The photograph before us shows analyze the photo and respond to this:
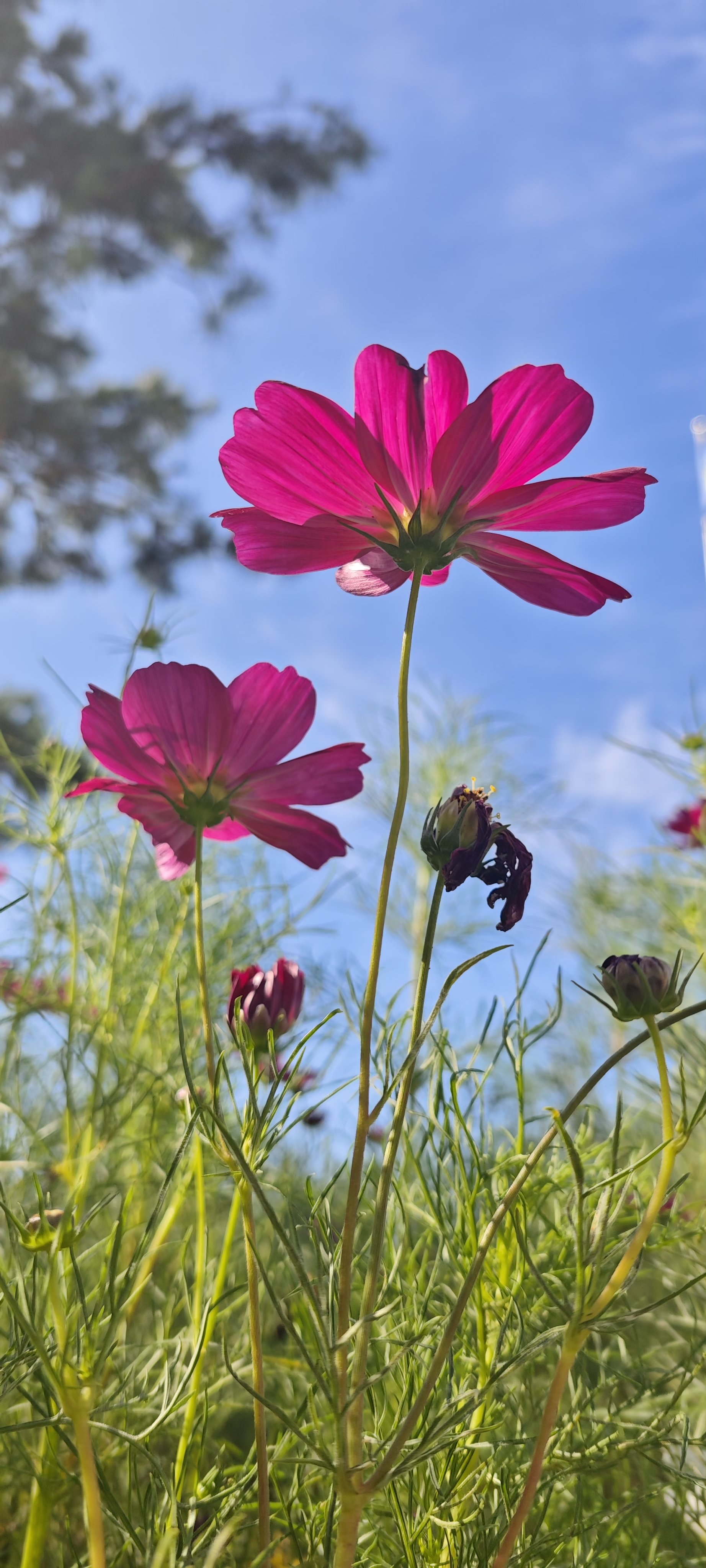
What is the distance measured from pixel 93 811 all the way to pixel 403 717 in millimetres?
588

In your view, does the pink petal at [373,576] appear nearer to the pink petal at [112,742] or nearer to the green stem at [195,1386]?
the pink petal at [112,742]

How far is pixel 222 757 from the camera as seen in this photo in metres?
0.32

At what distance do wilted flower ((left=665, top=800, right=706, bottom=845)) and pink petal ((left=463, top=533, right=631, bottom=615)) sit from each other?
1.71 feet

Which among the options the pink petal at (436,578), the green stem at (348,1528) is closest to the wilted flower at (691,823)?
the pink petal at (436,578)

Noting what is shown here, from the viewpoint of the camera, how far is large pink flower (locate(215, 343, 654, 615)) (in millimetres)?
278

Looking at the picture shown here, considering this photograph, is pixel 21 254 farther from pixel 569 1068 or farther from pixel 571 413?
pixel 571 413

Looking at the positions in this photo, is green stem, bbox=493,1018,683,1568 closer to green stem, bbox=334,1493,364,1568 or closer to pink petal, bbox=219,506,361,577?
green stem, bbox=334,1493,364,1568

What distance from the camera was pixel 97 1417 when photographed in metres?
0.45

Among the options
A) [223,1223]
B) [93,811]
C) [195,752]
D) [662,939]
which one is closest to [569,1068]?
[662,939]

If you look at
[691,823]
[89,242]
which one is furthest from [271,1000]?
[89,242]

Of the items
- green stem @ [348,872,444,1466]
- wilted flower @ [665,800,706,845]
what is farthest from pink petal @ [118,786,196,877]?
wilted flower @ [665,800,706,845]

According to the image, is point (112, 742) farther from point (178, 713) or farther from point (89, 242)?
point (89, 242)

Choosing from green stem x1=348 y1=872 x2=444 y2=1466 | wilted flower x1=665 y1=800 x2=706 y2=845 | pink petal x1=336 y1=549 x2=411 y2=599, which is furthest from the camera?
wilted flower x1=665 y1=800 x2=706 y2=845

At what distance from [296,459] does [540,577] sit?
8 cm
